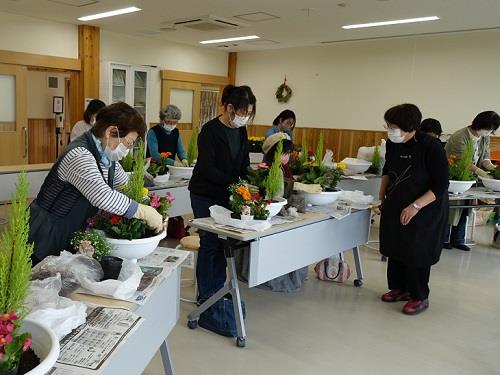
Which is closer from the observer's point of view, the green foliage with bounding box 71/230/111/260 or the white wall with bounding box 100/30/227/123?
the green foliage with bounding box 71/230/111/260

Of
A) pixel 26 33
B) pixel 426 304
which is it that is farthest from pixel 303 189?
pixel 26 33

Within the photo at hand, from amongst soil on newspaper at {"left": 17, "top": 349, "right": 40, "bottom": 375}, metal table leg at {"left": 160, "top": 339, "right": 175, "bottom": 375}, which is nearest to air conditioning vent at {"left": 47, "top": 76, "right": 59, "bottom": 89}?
metal table leg at {"left": 160, "top": 339, "right": 175, "bottom": 375}

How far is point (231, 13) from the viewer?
17.0ft

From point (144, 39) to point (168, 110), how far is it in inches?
159

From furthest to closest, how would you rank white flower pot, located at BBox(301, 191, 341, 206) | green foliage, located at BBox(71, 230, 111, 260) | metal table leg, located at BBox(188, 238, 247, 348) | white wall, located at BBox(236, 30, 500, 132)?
white wall, located at BBox(236, 30, 500, 132), white flower pot, located at BBox(301, 191, 341, 206), metal table leg, located at BBox(188, 238, 247, 348), green foliage, located at BBox(71, 230, 111, 260)

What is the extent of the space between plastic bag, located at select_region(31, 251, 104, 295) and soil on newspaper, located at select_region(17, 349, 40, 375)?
16.3 inches

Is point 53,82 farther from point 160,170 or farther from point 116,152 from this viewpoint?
point 116,152

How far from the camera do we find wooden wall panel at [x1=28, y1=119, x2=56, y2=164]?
768 centimetres

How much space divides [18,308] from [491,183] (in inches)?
147

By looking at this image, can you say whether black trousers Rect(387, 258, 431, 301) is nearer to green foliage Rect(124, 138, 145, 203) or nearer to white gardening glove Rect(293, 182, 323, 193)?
white gardening glove Rect(293, 182, 323, 193)

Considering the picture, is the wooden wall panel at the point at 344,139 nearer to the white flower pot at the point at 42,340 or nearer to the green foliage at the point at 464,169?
the green foliage at the point at 464,169

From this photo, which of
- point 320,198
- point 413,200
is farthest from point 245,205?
point 413,200

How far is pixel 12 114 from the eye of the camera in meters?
6.06

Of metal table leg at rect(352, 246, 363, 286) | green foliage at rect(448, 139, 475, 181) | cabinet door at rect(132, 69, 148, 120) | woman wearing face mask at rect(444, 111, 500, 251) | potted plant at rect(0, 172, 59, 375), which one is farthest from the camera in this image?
cabinet door at rect(132, 69, 148, 120)
